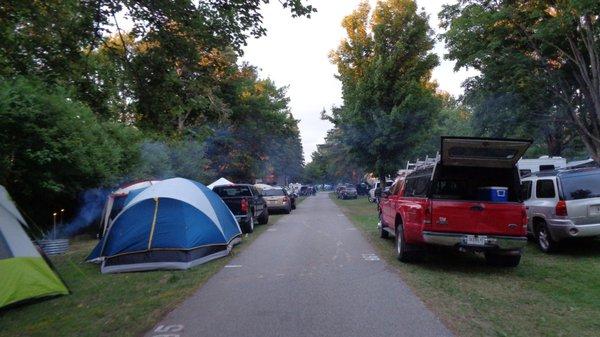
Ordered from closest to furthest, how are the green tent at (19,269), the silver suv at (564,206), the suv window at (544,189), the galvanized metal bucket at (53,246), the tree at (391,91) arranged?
1. the green tent at (19,269)
2. the silver suv at (564,206)
3. the suv window at (544,189)
4. the galvanized metal bucket at (53,246)
5. the tree at (391,91)

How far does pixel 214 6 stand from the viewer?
314 inches

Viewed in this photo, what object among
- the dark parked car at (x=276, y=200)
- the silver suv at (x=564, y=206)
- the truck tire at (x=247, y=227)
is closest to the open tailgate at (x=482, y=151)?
the silver suv at (x=564, y=206)

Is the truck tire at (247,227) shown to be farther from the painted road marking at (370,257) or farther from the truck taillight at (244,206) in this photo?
the painted road marking at (370,257)

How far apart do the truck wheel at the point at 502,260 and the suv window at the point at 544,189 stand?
2.19 m

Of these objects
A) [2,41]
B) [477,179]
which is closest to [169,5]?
[2,41]

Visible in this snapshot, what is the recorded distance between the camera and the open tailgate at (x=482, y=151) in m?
8.57

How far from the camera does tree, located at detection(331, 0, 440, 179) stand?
94.7 ft

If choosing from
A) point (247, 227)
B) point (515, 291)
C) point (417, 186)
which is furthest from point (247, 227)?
point (515, 291)

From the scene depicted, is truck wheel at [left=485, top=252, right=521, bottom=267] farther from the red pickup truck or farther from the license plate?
the license plate

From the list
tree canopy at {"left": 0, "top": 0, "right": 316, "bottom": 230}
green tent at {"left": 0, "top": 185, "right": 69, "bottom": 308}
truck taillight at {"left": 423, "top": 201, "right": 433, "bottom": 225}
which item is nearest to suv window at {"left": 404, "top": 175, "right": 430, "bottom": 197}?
truck taillight at {"left": 423, "top": 201, "right": 433, "bottom": 225}

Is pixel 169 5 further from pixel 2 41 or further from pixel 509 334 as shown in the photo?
pixel 509 334

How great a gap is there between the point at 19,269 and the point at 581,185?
34.6ft

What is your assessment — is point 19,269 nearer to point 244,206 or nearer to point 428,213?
point 428,213

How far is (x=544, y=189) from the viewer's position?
1111 cm
